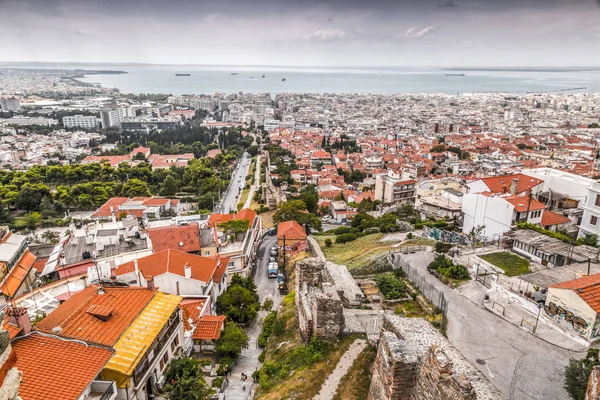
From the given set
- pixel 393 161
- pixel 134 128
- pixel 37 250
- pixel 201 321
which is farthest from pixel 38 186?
pixel 134 128

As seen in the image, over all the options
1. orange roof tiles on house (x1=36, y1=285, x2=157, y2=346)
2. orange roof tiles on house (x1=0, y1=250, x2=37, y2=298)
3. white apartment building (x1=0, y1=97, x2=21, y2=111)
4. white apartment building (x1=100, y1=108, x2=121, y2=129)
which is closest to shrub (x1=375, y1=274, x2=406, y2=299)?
orange roof tiles on house (x1=36, y1=285, x2=157, y2=346)

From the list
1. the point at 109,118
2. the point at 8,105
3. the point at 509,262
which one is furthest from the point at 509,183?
the point at 8,105

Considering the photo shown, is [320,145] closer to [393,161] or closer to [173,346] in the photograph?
[393,161]

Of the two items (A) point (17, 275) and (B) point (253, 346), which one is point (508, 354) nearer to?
(B) point (253, 346)

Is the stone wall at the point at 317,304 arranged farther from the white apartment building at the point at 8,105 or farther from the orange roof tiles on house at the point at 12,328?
the white apartment building at the point at 8,105

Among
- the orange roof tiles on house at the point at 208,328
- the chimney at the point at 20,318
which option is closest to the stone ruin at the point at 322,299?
the orange roof tiles on house at the point at 208,328

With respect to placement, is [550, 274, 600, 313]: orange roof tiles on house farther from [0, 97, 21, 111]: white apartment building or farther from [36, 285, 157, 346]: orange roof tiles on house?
[0, 97, 21, 111]: white apartment building
